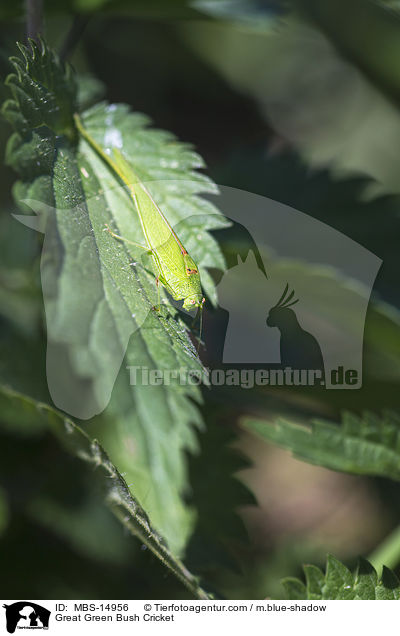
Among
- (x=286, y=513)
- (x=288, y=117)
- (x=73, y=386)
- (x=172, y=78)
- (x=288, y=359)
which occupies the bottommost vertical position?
(x=286, y=513)

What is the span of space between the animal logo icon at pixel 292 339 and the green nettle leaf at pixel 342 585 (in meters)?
0.33

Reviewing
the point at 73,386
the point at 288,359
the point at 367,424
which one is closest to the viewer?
the point at 367,424

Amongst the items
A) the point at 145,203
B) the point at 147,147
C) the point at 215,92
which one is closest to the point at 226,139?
the point at 215,92

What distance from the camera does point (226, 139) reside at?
6.87 ft

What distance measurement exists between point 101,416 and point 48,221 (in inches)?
21.0

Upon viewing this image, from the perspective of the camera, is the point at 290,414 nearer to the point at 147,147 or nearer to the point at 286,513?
the point at 286,513

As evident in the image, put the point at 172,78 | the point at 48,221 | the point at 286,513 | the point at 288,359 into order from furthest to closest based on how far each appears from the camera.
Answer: the point at 172,78 < the point at 286,513 < the point at 288,359 < the point at 48,221

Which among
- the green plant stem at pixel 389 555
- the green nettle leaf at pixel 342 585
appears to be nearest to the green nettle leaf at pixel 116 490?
the green nettle leaf at pixel 342 585

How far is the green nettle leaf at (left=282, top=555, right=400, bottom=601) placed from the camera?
86 cm
